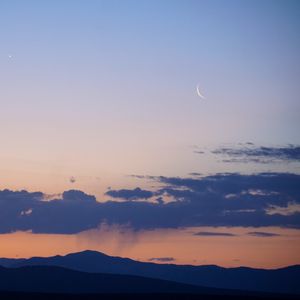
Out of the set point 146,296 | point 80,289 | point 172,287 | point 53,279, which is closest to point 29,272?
point 53,279

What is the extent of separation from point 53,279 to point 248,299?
263ft

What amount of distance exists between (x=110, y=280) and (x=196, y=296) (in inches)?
3047

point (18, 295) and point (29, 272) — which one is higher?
point (29, 272)

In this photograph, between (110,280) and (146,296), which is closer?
(146,296)

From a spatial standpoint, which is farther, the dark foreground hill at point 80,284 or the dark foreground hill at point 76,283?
the dark foreground hill at point 76,283

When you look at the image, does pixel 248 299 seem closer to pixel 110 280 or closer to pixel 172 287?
pixel 172 287

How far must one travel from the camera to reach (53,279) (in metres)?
163

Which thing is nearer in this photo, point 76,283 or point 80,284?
point 80,284

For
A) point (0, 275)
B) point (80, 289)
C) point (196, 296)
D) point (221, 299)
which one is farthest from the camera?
point (0, 275)

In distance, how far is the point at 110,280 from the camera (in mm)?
170750

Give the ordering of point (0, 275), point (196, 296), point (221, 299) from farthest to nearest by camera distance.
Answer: point (0, 275)
point (196, 296)
point (221, 299)

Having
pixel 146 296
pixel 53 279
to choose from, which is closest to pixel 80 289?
pixel 53 279

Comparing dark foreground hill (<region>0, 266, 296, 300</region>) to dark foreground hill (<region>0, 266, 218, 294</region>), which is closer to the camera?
dark foreground hill (<region>0, 266, 296, 300</region>)

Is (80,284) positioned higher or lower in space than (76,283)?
lower
